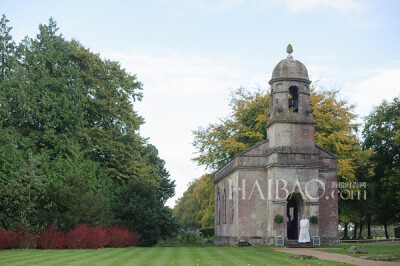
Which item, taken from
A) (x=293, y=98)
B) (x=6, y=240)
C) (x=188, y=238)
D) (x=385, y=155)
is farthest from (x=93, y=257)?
(x=385, y=155)

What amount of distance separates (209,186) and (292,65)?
1881 cm

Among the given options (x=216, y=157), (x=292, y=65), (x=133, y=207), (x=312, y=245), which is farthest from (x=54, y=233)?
(x=216, y=157)

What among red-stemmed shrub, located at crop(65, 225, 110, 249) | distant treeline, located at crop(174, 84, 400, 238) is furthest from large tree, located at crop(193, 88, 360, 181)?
red-stemmed shrub, located at crop(65, 225, 110, 249)

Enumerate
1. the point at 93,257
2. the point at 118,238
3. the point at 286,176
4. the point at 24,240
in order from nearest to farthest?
the point at 93,257 → the point at 24,240 → the point at 118,238 → the point at 286,176

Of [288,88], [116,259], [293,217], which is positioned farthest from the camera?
[293,217]

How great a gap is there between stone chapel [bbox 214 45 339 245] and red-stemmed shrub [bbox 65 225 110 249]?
34.9 ft

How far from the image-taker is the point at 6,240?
2355cm

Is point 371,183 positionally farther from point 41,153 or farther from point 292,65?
point 41,153

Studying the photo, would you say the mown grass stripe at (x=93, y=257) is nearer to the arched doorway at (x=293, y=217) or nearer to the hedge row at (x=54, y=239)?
the hedge row at (x=54, y=239)

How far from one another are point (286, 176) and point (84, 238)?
13.2 meters

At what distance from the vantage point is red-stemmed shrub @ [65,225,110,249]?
2403cm

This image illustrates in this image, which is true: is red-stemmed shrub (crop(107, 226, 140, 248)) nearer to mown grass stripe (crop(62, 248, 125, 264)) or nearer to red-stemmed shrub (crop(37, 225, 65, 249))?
red-stemmed shrub (crop(37, 225, 65, 249))

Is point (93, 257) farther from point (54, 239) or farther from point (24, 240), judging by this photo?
point (24, 240)

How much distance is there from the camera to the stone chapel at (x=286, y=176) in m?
30.2
